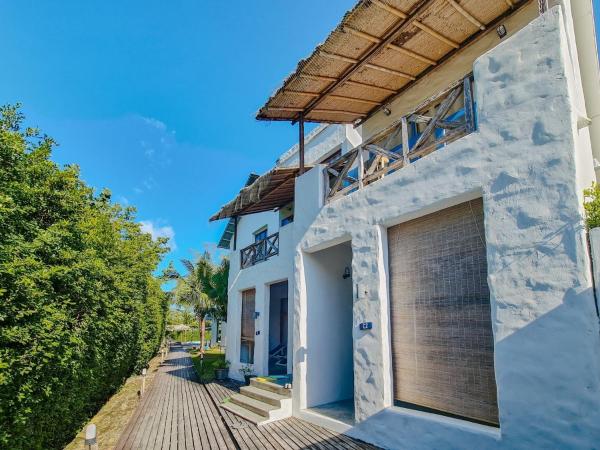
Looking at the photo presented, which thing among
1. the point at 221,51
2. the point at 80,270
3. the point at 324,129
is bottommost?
the point at 80,270

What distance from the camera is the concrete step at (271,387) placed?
26.6ft

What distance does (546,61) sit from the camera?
4211 mm

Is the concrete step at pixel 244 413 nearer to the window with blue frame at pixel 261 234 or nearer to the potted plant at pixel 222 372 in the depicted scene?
the potted plant at pixel 222 372

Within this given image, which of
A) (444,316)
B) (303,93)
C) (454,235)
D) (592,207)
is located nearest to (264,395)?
(444,316)

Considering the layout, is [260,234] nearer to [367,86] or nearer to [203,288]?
[203,288]

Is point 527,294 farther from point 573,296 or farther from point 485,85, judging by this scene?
point 485,85

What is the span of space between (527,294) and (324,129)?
10.5 meters

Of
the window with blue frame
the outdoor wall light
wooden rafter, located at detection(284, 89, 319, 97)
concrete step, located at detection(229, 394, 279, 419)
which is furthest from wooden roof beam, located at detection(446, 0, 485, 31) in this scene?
the window with blue frame

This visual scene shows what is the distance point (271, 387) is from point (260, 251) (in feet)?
17.5

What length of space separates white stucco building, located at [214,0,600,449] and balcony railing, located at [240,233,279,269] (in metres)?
3.80

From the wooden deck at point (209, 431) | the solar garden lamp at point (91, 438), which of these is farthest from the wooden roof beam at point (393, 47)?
the solar garden lamp at point (91, 438)

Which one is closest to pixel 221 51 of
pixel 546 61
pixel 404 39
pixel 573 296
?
pixel 404 39

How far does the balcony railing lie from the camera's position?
1217 cm

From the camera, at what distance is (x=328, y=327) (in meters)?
8.04
